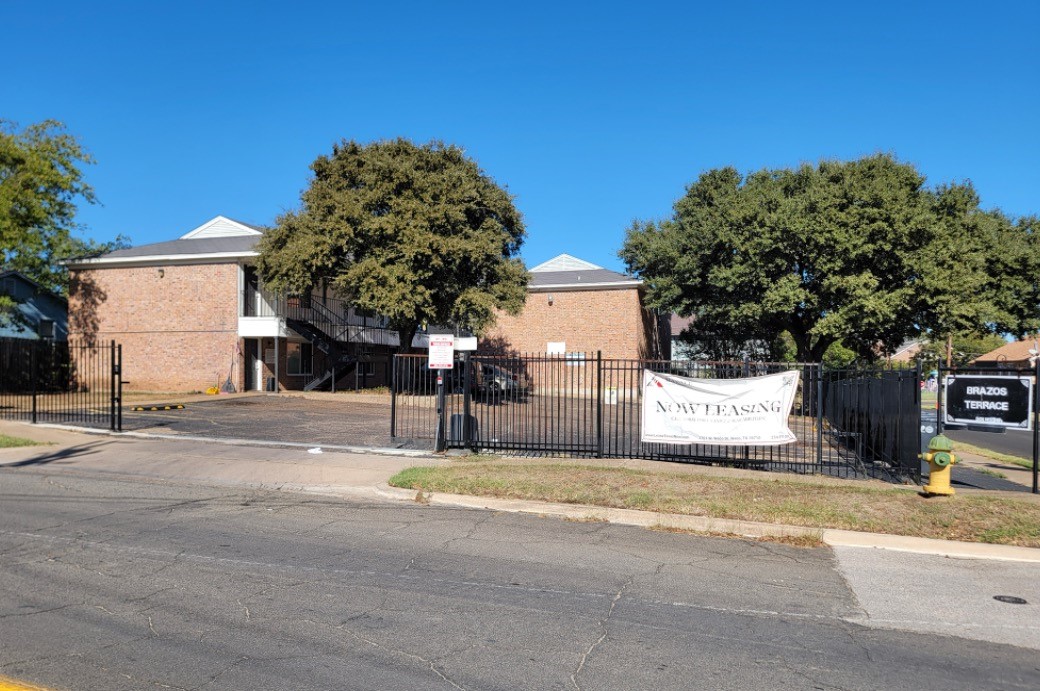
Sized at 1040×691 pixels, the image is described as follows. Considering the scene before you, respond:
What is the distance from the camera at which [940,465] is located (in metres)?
9.66

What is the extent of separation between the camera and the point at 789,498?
9.84m

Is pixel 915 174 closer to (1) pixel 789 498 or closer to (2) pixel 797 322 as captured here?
(2) pixel 797 322

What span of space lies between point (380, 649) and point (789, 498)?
6.82m

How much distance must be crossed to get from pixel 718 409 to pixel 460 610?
807 cm

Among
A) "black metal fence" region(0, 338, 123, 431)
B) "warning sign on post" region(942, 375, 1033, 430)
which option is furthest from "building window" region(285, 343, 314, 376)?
"warning sign on post" region(942, 375, 1033, 430)

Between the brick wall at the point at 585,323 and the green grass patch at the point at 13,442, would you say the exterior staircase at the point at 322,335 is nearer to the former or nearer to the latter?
the brick wall at the point at 585,323

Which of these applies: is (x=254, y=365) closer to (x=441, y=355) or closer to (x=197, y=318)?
(x=197, y=318)

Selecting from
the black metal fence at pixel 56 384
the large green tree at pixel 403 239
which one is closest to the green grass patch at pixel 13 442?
the black metal fence at pixel 56 384

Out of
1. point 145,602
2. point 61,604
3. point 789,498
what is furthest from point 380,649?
point 789,498

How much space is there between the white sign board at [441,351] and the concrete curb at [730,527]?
370 cm

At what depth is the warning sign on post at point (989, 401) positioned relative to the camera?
11.2 meters

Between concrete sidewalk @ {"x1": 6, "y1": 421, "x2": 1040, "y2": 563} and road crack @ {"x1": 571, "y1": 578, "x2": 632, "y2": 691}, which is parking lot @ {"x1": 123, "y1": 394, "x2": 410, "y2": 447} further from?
road crack @ {"x1": 571, "y1": 578, "x2": 632, "y2": 691}

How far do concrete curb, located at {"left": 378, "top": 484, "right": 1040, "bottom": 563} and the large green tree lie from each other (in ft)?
61.9

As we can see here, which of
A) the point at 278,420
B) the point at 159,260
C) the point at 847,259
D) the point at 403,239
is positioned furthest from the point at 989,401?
the point at 159,260
